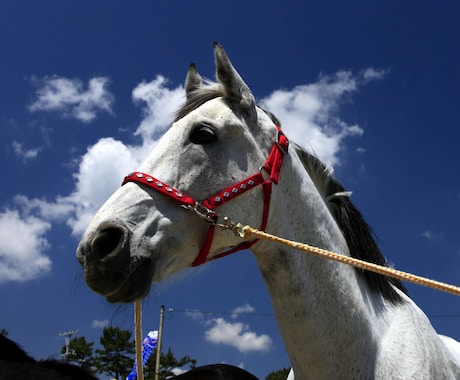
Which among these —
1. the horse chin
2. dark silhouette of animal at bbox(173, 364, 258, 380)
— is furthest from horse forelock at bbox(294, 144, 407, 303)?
the horse chin

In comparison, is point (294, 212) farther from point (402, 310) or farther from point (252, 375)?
point (252, 375)

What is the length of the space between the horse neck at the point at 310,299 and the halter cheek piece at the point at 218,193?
95 millimetres

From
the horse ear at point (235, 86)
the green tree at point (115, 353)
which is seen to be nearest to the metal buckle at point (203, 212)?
the horse ear at point (235, 86)

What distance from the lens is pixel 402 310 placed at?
3412 millimetres

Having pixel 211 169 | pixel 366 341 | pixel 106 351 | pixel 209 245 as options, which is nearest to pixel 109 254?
pixel 209 245

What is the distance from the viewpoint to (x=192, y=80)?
379 cm

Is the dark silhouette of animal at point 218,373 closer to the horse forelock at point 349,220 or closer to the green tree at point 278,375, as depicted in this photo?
the horse forelock at point 349,220

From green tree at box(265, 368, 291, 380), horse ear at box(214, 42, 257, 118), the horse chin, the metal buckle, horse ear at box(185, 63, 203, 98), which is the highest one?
green tree at box(265, 368, 291, 380)

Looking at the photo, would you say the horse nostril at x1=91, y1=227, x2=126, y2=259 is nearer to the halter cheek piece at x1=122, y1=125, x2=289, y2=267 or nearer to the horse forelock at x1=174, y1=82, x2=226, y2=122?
the halter cheek piece at x1=122, y1=125, x2=289, y2=267

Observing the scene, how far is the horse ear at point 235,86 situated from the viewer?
10.6 feet

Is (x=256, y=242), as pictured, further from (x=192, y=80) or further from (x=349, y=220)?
(x=192, y=80)

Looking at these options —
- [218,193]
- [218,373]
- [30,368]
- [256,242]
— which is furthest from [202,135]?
[30,368]

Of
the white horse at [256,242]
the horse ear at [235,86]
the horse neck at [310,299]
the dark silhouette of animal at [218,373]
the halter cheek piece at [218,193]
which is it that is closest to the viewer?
the white horse at [256,242]

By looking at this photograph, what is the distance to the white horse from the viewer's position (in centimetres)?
257
